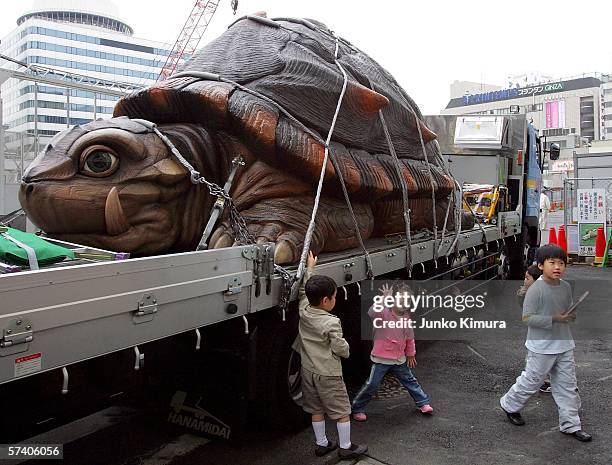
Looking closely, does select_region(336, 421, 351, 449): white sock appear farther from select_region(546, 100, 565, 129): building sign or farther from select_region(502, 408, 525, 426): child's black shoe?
select_region(546, 100, 565, 129): building sign

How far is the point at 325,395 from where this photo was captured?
10.4ft

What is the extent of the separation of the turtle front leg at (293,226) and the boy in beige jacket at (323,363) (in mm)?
465

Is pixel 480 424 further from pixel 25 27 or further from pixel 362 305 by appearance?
pixel 25 27

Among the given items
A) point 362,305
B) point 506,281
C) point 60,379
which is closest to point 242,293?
point 60,379

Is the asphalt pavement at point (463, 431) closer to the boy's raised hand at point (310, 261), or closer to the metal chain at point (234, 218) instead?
the metal chain at point (234, 218)

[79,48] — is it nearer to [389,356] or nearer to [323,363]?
[389,356]

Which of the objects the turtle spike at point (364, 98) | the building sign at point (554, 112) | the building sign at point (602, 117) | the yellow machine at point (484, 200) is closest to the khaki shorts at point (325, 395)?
the turtle spike at point (364, 98)

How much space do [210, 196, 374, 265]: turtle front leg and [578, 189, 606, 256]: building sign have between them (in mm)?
9562

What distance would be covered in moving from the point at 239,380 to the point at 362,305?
1.44 metres

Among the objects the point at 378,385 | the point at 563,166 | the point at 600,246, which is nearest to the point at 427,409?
the point at 378,385

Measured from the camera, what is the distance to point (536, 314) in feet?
12.5

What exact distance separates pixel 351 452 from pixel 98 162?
2.32 m

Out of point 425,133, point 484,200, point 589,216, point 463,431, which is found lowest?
point 463,431

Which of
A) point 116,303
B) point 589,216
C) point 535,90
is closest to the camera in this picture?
point 116,303
